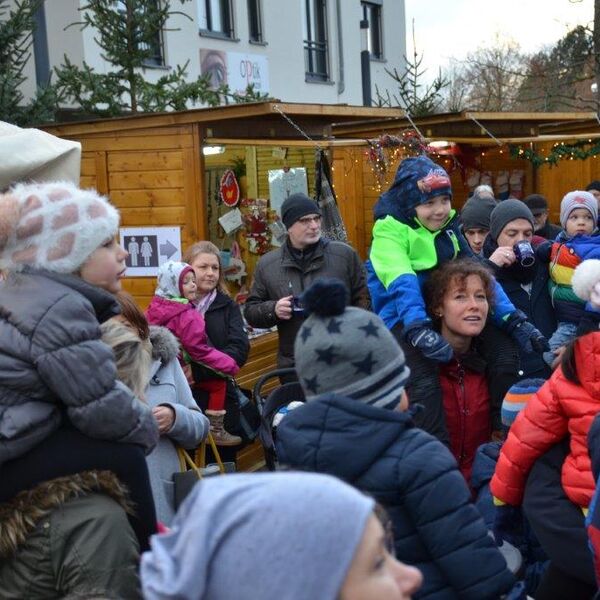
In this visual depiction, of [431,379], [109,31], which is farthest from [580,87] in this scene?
[431,379]

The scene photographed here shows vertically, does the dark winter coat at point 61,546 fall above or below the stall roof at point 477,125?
below

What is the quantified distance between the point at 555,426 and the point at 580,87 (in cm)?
3251

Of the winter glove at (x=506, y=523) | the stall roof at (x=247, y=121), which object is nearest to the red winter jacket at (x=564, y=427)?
the winter glove at (x=506, y=523)

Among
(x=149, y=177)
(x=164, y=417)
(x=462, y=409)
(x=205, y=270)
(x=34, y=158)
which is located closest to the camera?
(x=34, y=158)

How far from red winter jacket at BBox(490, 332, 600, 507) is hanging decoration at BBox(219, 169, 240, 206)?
22.2 feet

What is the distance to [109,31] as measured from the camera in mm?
10227

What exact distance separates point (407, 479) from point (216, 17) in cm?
1860

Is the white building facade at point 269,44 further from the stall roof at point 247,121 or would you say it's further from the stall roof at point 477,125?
the stall roof at point 247,121

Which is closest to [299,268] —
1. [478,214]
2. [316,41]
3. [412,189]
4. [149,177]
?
[412,189]

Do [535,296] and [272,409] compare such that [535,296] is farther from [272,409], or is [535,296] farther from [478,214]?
[272,409]

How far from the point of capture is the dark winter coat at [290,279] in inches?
246

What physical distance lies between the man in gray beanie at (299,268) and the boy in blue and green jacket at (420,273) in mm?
1367

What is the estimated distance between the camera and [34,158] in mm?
3545

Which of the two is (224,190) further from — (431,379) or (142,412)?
(142,412)
